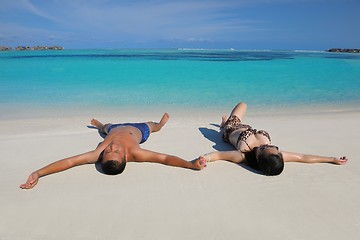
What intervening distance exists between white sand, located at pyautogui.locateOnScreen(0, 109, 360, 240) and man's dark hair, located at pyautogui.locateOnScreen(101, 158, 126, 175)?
3.2 inches

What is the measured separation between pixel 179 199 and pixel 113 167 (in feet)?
3.55

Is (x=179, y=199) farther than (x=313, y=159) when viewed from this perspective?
No

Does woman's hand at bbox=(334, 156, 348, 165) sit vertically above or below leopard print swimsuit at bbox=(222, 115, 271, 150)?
below

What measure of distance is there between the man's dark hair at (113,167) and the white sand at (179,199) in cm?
8

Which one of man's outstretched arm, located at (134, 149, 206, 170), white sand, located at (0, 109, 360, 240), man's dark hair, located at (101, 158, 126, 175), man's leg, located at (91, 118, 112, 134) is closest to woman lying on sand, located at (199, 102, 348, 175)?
white sand, located at (0, 109, 360, 240)

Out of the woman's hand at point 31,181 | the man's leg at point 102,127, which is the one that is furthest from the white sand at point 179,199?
the man's leg at point 102,127

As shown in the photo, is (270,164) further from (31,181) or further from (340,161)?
(31,181)

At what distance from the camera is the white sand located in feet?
9.61

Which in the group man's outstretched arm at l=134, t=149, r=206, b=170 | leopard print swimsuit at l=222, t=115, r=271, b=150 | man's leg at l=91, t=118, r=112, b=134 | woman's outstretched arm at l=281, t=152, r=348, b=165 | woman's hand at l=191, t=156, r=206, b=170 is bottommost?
man's leg at l=91, t=118, r=112, b=134

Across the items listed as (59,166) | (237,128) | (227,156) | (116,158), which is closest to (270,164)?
(227,156)

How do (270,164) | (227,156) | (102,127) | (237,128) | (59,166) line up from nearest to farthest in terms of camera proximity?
(270,164) → (59,166) → (227,156) → (237,128) → (102,127)

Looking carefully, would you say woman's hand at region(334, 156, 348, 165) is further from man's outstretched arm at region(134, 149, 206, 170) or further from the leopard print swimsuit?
man's outstretched arm at region(134, 149, 206, 170)

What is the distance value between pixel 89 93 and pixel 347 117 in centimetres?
998

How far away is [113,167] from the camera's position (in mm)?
4027
